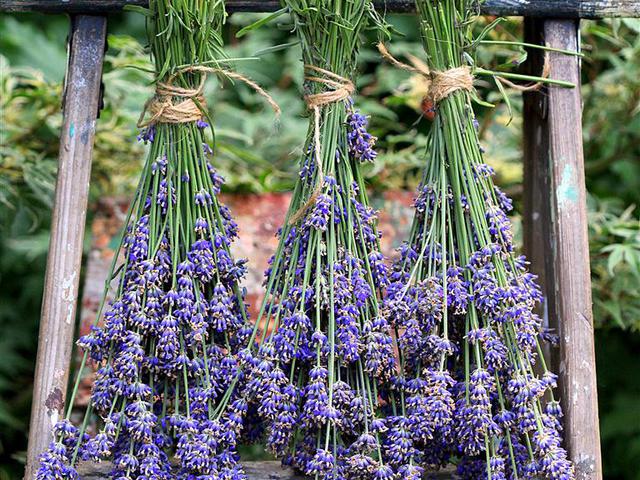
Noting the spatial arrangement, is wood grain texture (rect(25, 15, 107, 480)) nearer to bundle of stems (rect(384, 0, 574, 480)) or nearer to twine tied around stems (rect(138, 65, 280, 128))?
twine tied around stems (rect(138, 65, 280, 128))

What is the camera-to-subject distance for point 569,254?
61.8 inches

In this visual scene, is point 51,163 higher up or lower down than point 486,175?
higher up

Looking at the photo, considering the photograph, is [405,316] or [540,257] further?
[540,257]

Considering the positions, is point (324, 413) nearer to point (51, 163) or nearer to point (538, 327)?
point (538, 327)

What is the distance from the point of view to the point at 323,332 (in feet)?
Result: 4.63

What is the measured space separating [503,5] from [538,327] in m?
0.61

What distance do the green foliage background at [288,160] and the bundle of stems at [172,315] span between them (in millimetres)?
613

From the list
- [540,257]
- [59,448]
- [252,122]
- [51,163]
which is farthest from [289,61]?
[59,448]

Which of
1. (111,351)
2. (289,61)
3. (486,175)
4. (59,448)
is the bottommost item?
(59,448)

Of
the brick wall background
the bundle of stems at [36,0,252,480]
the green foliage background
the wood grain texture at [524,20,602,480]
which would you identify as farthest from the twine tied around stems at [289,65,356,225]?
the brick wall background

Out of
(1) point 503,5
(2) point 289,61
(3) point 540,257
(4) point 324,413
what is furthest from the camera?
(2) point 289,61

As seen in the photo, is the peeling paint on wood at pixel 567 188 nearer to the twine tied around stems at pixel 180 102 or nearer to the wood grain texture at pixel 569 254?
the wood grain texture at pixel 569 254

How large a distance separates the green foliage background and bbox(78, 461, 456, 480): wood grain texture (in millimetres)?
771

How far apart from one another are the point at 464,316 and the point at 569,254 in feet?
0.87
